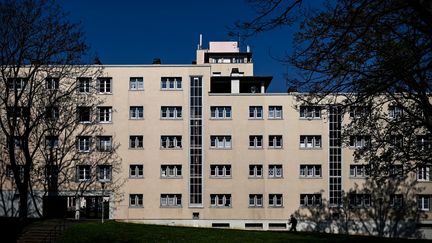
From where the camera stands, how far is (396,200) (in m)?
49.3

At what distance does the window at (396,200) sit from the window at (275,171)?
10435 mm

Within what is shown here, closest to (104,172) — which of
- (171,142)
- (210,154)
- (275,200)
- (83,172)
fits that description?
(83,172)

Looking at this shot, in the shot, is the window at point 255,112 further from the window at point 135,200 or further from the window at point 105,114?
the window at point 105,114

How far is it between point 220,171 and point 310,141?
8923mm

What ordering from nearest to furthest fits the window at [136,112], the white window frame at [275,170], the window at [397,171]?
1. the window at [397,171]
2. the white window frame at [275,170]
3. the window at [136,112]

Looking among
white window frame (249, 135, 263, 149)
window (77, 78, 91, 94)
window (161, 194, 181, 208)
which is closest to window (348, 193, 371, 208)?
white window frame (249, 135, 263, 149)

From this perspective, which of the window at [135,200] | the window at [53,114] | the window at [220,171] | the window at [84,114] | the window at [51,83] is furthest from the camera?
the window at [220,171]

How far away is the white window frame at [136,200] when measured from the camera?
4909 centimetres

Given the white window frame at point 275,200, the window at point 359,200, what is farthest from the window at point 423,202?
the white window frame at point 275,200

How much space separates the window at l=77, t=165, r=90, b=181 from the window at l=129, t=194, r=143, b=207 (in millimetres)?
4398

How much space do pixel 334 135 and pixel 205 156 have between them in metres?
12.1

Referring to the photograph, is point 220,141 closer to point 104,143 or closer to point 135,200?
point 135,200

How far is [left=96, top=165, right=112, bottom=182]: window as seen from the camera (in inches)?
1935

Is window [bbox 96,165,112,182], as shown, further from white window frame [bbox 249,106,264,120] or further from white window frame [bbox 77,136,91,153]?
white window frame [bbox 249,106,264,120]
